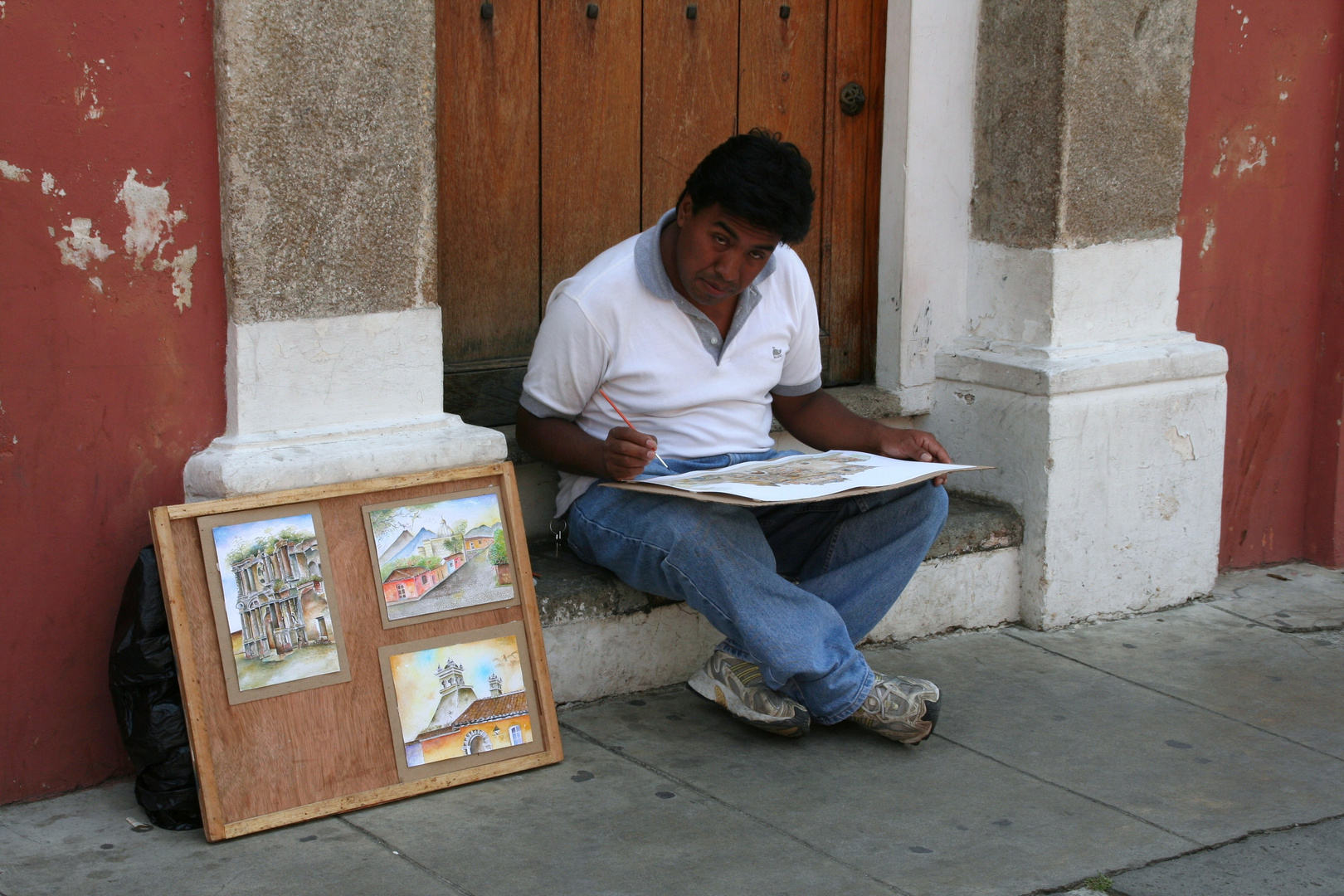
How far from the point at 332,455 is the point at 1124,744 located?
177 centimetres

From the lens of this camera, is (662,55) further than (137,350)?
Yes

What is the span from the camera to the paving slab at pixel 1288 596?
3910 millimetres

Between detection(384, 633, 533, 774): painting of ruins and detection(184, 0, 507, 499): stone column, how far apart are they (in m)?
0.37

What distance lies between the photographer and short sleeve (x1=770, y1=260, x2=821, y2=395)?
3.25 metres

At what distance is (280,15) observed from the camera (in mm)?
2561

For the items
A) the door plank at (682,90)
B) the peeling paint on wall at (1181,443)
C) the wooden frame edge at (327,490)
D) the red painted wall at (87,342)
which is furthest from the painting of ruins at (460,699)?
the peeling paint on wall at (1181,443)

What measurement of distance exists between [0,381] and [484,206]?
47.7 inches

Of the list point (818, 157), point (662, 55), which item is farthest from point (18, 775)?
point (818, 157)

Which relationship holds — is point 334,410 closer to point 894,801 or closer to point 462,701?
point 462,701

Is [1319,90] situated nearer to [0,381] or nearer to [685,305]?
[685,305]

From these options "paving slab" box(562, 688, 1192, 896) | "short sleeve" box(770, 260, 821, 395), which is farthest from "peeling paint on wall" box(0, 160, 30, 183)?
"short sleeve" box(770, 260, 821, 395)

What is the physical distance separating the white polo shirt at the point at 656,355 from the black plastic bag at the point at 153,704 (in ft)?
2.99

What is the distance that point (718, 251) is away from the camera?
2916 millimetres

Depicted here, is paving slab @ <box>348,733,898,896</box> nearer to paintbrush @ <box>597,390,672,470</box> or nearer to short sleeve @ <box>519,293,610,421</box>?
paintbrush @ <box>597,390,672,470</box>
